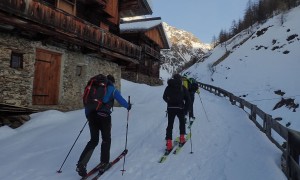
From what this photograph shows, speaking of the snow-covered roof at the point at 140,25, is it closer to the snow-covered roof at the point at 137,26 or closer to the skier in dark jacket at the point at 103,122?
the snow-covered roof at the point at 137,26

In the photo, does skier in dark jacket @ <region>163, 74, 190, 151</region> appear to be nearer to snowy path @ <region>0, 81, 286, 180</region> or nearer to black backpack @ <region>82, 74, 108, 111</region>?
snowy path @ <region>0, 81, 286, 180</region>

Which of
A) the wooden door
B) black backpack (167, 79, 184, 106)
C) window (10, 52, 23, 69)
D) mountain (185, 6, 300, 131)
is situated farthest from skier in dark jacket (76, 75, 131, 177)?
mountain (185, 6, 300, 131)

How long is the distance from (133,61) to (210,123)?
30.5 ft

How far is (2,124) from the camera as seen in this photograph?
11.1 metres

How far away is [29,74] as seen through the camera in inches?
502

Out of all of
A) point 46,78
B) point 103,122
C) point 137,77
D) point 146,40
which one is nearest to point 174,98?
point 103,122

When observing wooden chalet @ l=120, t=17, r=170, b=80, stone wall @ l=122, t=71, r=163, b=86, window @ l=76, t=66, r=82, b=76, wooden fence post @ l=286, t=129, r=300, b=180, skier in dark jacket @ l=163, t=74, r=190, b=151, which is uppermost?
wooden chalet @ l=120, t=17, r=170, b=80

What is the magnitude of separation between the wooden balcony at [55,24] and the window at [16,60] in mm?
1276

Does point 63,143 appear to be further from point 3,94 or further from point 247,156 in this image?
point 247,156

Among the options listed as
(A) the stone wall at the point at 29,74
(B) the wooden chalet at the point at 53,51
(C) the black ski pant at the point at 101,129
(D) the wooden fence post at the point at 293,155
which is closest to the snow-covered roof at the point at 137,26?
(B) the wooden chalet at the point at 53,51

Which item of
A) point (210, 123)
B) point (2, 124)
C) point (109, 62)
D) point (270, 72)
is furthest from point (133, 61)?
point (270, 72)

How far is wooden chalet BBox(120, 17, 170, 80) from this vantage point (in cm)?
3394

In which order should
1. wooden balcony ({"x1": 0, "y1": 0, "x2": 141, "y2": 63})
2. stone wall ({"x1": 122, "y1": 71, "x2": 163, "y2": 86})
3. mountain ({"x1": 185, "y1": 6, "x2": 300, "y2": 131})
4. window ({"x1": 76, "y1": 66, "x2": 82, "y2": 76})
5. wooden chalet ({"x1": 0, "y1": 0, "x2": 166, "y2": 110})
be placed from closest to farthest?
wooden balcony ({"x1": 0, "y1": 0, "x2": 141, "y2": 63})
wooden chalet ({"x1": 0, "y1": 0, "x2": 166, "y2": 110})
window ({"x1": 76, "y1": 66, "x2": 82, "y2": 76})
mountain ({"x1": 185, "y1": 6, "x2": 300, "y2": 131})
stone wall ({"x1": 122, "y1": 71, "x2": 163, "y2": 86})

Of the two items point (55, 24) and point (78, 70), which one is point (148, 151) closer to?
point (55, 24)
